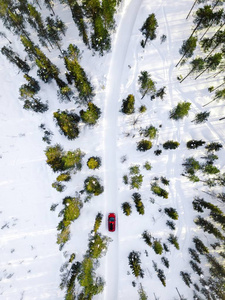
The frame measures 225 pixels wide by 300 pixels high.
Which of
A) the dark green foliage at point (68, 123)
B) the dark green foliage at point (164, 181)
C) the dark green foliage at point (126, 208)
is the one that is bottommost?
the dark green foliage at point (126, 208)

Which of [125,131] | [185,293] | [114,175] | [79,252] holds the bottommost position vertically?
[185,293]

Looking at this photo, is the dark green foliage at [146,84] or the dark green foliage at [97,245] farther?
the dark green foliage at [146,84]

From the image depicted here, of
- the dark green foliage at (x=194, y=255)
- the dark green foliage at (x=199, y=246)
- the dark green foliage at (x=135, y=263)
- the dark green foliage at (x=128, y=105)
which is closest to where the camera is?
the dark green foliage at (x=128, y=105)

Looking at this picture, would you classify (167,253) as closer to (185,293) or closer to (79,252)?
(185,293)

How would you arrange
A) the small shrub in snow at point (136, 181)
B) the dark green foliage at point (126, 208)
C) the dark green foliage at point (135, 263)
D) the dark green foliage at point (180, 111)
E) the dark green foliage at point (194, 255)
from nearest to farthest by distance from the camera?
1. the dark green foliage at point (180, 111)
2. the dark green foliage at point (135, 263)
3. the small shrub in snow at point (136, 181)
4. the dark green foliage at point (126, 208)
5. the dark green foliage at point (194, 255)

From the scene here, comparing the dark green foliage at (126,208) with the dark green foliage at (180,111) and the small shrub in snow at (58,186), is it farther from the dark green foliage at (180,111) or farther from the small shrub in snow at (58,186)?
the dark green foliage at (180,111)

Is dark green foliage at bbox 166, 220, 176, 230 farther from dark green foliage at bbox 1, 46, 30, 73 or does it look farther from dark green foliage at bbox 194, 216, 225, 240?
dark green foliage at bbox 1, 46, 30, 73

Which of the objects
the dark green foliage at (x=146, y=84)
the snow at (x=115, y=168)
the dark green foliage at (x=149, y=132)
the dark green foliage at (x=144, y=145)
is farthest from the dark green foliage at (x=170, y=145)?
the dark green foliage at (x=146, y=84)

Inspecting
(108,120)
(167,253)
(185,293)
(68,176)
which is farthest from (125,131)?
(185,293)
